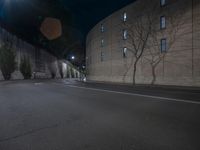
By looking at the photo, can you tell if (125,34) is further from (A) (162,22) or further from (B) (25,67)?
(B) (25,67)

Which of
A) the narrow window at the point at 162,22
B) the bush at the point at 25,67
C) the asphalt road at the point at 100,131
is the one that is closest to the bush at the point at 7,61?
the bush at the point at 25,67

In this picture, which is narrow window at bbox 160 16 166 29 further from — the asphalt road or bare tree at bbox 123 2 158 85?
the asphalt road

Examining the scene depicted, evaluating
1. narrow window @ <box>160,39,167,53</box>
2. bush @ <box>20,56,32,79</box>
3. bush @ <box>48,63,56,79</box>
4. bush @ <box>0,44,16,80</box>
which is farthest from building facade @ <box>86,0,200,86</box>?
bush @ <box>48,63,56,79</box>

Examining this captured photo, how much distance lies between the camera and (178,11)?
23.3m

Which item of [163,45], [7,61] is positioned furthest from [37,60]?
[163,45]

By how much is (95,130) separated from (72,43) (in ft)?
205

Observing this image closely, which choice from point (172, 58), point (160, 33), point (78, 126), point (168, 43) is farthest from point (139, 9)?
point (78, 126)

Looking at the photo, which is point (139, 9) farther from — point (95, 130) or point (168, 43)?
point (95, 130)

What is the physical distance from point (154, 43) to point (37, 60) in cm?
4106

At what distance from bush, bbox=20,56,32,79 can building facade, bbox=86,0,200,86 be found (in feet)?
69.8

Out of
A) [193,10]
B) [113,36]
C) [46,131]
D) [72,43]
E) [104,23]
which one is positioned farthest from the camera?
[72,43]

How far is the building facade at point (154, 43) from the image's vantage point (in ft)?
71.5

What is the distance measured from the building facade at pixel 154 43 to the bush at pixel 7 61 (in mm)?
18801

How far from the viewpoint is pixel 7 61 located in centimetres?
3806
